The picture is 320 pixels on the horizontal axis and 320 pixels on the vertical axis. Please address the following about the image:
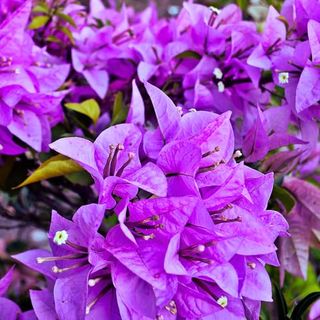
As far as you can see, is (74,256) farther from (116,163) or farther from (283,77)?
(283,77)

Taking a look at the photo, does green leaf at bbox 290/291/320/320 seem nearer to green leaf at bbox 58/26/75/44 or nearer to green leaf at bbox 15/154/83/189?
green leaf at bbox 15/154/83/189

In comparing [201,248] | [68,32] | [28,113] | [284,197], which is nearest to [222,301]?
[201,248]

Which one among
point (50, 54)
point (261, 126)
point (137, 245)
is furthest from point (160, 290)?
point (50, 54)

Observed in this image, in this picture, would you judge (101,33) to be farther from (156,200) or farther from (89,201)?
(156,200)

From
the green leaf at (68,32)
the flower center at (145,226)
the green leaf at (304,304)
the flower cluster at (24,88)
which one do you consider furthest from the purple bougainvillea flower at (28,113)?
the green leaf at (304,304)

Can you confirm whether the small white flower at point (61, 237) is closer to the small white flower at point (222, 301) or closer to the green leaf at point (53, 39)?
the small white flower at point (222, 301)
